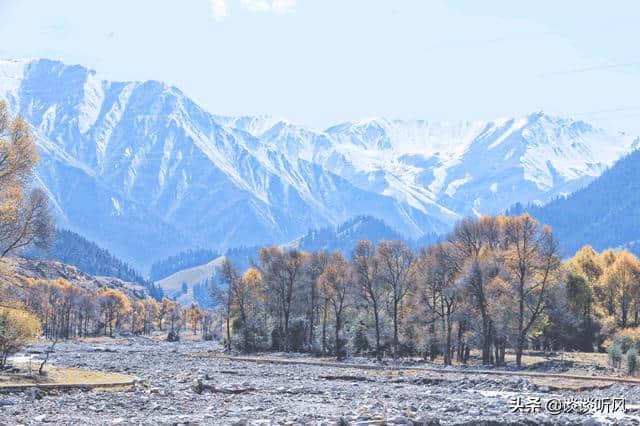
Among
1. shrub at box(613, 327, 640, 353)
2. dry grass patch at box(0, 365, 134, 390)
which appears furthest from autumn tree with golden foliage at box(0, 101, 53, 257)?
shrub at box(613, 327, 640, 353)

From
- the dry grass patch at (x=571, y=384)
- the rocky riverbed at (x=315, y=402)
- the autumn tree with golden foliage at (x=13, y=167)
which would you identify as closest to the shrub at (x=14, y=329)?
the autumn tree with golden foliage at (x=13, y=167)

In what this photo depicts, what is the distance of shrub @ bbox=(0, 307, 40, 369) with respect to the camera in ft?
161

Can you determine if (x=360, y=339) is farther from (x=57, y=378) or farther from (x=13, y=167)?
(x=13, y=167)

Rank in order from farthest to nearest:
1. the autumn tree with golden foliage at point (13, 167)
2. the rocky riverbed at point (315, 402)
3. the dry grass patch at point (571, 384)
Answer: the dry grass patch at point (571, 384)
the autumn tree with golden foliage at point (13, 167)
the rocky riverbed at point (315, 402)

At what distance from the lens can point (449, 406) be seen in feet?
144

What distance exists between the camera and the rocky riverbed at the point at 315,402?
124ft

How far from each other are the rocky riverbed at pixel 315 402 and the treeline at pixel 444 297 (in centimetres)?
1594

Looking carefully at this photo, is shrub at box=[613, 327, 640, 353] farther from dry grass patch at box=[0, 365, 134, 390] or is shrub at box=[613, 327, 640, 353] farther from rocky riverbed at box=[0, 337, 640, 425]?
dry grass patch at box=[0, 365, 134, 390]

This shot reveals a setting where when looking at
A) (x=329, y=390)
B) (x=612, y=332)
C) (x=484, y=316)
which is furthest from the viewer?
(x=612, y=332)

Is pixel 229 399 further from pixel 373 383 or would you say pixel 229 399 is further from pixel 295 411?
pixel 373 383

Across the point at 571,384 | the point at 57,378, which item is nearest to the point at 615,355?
the point at 571,384

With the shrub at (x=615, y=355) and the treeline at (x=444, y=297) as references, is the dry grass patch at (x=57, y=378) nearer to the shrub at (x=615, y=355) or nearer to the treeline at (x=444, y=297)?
the treeline at (x=444, y=297)

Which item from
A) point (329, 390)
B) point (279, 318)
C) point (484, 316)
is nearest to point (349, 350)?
point (279, 318)

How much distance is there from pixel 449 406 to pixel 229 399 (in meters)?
13.1
